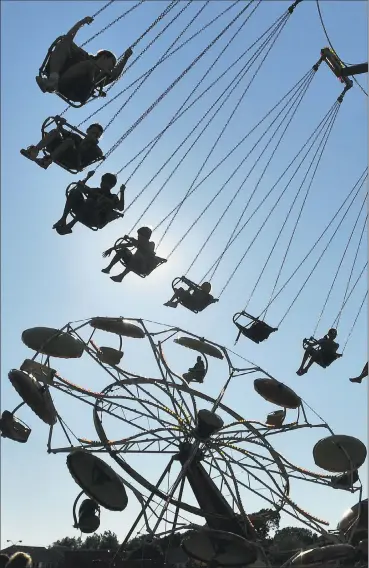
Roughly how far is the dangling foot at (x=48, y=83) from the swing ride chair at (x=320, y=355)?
420 inches

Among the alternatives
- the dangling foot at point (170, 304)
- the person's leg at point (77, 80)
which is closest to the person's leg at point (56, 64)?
the person's leg at point (77, 80)

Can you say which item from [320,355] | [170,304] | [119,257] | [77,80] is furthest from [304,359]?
[77,80]

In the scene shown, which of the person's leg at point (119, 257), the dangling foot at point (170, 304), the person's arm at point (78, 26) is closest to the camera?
the person's arm at point (78, 26)

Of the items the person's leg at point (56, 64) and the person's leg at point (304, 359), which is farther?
the person's leg at point (304, 359)

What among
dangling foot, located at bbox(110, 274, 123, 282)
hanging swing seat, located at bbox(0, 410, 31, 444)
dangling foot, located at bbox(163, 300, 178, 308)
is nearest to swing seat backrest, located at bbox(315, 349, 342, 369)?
dangling foot, located at bbox(163, 300, 178, 308)

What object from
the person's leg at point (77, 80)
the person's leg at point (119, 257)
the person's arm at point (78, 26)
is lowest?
the person's leg at point (119, 257)

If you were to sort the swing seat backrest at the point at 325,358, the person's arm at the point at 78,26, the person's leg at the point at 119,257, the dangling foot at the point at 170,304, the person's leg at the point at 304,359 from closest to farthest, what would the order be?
the person's arm at the point at 78,26 < the person's leg at the point at 119,257 < the dangling foot at the point at 170,304 < the swing seat backrest at the point at 325,358 < the person's leg at the point at 304,359

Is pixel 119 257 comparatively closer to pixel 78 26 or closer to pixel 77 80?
pixel 77 80

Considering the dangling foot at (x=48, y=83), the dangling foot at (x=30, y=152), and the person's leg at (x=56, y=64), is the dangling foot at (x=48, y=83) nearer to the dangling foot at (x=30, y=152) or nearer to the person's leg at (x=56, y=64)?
the person's leg at (x=56, y=64)

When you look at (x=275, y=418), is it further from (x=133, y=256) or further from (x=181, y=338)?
(x=133, y=256)

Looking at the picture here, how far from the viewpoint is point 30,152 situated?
1461 centimetres

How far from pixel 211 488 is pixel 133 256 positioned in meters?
6.51

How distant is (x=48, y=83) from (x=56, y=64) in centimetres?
45

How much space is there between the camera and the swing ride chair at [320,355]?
20.0 m
